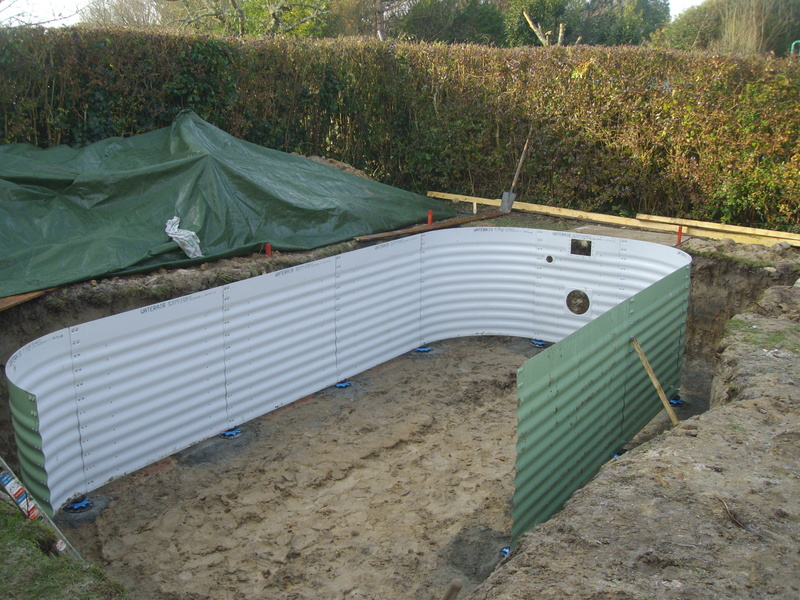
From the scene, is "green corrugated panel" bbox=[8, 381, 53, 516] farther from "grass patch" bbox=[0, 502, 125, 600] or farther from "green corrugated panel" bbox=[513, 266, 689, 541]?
"green corrugated panel" bbox=[513, 266, 689, 541]

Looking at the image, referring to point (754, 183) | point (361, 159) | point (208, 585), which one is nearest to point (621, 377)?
point (208, 585)

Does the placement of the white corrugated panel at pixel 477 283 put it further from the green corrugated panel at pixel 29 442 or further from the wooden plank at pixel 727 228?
the green corrugated panel at pixel 29 442

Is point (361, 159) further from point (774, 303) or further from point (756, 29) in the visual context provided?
point (756, 29)

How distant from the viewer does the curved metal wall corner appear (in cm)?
581

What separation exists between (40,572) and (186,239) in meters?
4.90

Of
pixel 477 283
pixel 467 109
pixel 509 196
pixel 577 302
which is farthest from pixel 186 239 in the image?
pixel 467 109

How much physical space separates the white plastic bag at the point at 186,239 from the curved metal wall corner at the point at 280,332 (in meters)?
1.32

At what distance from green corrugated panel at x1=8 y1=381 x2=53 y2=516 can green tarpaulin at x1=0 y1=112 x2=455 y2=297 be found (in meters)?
1.89

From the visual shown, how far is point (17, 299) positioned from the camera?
21.9ft

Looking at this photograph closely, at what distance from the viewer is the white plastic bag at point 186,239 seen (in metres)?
8.12

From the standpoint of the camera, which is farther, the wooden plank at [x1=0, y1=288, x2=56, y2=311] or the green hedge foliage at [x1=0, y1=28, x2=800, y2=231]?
the green hedge foliage at [x1=0, y1=28, x2=800, y2=231]

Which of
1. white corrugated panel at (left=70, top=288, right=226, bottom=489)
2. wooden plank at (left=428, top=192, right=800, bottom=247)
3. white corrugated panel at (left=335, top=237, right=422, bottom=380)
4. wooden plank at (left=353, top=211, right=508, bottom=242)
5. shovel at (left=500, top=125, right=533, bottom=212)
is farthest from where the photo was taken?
shovel at (left=500, top=125, right=533, bottom=212)

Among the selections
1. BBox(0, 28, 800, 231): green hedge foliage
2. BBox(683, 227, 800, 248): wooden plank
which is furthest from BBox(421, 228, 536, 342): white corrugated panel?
BBox(0, 28, 800, 231): green hedge foliage

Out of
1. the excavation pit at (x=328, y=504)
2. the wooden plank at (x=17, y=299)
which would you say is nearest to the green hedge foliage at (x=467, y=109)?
the wooden plank at (x=17, y=299)
